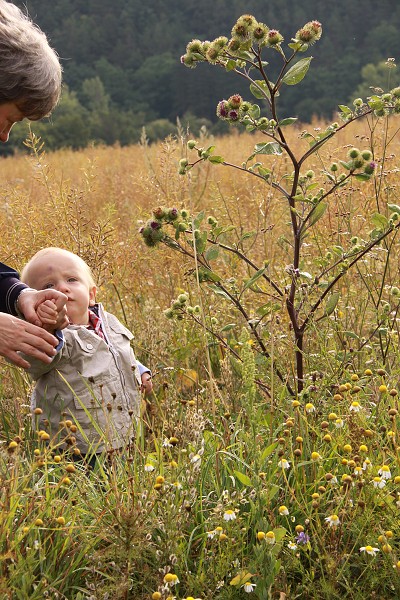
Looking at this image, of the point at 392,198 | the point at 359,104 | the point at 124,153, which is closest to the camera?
the point at 359,104

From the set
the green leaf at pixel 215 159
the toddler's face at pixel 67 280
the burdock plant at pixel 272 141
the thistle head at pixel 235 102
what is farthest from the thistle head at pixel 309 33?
the toddler's face at pixel 67 280

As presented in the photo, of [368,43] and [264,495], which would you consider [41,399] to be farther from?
[368,43]

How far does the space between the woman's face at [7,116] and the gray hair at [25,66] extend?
0.01 metres

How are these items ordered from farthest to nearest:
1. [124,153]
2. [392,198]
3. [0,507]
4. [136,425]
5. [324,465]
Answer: [124,153] → [392,198] → [136,425] → [324,465] → [0,507]

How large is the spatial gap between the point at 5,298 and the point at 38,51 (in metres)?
0.78

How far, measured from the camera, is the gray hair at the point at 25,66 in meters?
2.49

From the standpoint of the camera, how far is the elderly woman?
2.38 m

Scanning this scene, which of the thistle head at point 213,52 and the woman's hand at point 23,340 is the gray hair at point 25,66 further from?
the woman's hand at point 23,340

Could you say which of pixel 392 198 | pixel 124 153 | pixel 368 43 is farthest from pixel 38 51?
pixel 368 43

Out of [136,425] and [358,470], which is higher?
[358,470]

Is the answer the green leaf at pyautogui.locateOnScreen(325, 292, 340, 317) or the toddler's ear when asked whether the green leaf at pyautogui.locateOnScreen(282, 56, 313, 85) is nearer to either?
the green leaf at pyautogui.locateOnScreen(325, 292, 340, 317)

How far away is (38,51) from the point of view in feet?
8.43

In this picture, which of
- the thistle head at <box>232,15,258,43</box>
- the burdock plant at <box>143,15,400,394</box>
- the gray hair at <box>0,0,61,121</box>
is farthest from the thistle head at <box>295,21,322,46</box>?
the gray hair at <box>0,0,61,121</box>

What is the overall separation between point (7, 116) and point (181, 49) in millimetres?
52589
